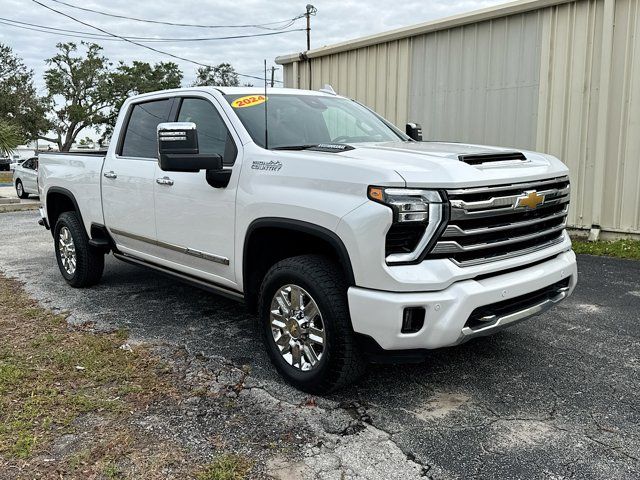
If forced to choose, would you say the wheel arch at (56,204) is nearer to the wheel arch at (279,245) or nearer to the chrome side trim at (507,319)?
the wheel arch at (279,245)

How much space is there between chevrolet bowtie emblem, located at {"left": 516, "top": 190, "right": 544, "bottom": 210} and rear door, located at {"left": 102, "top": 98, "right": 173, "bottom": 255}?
285 cm

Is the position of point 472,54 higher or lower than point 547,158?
higher

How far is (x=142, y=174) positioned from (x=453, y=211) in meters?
2.90

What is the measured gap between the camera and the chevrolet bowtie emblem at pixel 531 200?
335 cm

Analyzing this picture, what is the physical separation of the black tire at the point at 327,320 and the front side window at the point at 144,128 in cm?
206

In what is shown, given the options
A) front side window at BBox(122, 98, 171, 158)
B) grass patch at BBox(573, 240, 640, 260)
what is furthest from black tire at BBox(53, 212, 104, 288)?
grass patch at BBox(573, 240, 640, 260)

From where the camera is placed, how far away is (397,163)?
3203 mm

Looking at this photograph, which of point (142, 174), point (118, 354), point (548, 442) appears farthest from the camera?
point (142, 174)

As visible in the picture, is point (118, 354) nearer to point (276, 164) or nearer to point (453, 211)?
point (276, 164)

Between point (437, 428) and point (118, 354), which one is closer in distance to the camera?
point (437, 428)

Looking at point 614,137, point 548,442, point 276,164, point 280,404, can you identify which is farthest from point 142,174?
point 614,137

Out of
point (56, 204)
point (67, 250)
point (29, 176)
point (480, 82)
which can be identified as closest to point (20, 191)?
point (29, 176)

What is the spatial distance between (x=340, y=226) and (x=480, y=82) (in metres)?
7.18

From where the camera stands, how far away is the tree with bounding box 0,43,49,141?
42878 mm
